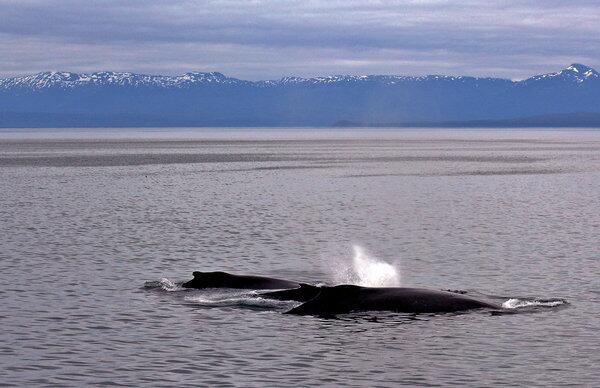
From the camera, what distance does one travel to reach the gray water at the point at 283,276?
25.4 metres

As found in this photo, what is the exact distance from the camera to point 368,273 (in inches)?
1737

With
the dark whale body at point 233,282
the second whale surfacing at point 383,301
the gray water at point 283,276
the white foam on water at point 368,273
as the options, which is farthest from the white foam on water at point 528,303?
the dark whale body at point 233,282

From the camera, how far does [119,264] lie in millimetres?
44688

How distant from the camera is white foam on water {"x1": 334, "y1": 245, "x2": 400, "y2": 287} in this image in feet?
133

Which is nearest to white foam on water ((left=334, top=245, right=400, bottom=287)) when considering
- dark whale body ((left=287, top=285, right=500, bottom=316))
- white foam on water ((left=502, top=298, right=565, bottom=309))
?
white foam on water ((left=502, top=298, right=565, bottom=309))

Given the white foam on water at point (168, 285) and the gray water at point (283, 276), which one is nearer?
the gray water at point (283, 276)

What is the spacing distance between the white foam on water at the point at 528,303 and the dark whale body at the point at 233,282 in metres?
7.46

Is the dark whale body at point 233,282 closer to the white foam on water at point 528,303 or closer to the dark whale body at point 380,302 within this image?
the dark whale body at point 380,302

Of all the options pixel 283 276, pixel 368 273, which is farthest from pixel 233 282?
pixel 368 273

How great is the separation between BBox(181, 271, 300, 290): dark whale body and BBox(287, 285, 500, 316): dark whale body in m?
4.53

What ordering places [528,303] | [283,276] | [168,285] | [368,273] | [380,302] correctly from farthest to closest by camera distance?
1. [368,273]
2. [283,276]
3. [168,285]
4. [528,303]
5. [380,302]

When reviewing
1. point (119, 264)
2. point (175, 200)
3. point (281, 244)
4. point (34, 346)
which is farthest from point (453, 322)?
point (175, 200)

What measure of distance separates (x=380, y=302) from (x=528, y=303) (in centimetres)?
480

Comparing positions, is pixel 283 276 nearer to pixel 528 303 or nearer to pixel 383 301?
pixel 383 301
